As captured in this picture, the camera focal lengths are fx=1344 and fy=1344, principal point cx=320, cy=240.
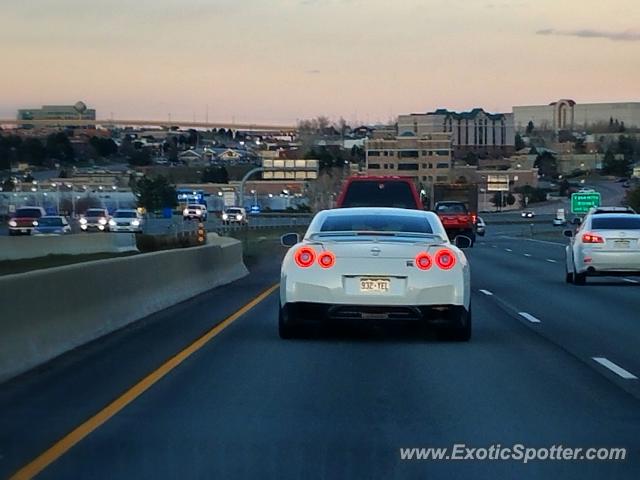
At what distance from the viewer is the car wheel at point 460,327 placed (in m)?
16.0

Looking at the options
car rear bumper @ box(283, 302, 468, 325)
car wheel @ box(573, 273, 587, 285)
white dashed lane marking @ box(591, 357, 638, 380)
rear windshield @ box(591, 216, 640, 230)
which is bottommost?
car wheel @ box(573, 273, 587, 285)

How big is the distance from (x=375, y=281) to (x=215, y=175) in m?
139

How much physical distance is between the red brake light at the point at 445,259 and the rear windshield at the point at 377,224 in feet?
3.53

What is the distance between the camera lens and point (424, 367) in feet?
46.5

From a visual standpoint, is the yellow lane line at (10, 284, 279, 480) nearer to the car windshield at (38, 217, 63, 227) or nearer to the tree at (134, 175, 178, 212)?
the car windshield at (38, 217, 63, 227)

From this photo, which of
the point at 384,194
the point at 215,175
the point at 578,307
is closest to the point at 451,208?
the point at 384,194

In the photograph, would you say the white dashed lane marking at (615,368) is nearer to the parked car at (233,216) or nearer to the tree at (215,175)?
the parked car at (233,216)

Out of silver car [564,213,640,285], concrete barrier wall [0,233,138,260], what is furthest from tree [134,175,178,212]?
silver car [564,213,640,285]

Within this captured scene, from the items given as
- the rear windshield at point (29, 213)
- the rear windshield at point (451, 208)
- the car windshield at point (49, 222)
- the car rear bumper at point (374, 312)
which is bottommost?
the car windshield at point (49, 222)

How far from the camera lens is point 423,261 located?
15789 mm

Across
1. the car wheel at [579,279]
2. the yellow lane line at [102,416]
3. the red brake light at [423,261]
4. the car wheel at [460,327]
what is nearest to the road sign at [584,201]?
the car wheel at [579,279]

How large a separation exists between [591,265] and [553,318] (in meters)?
9.35

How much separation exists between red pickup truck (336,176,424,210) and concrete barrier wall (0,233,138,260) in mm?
17523

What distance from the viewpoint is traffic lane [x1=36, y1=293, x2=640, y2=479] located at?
9078 mm
